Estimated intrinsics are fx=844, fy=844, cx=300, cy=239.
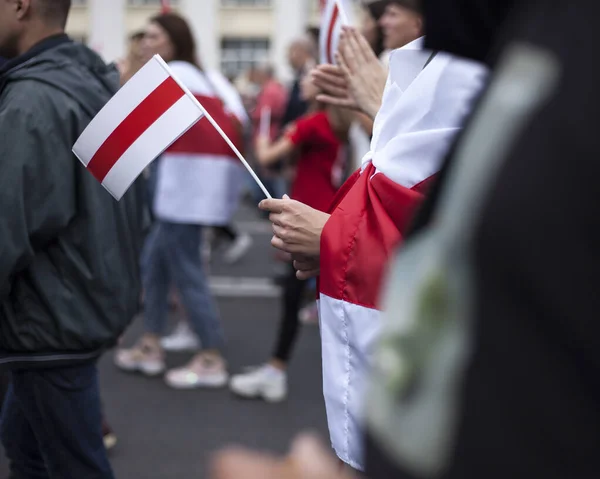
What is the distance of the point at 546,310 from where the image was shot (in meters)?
0.56

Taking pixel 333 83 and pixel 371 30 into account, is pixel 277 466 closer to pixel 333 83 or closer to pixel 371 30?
pixel 333 83

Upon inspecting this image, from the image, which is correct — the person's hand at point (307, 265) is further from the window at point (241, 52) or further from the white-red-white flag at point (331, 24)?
the window at point (241, 52)

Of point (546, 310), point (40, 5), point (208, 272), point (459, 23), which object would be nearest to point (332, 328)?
point (459, 23)

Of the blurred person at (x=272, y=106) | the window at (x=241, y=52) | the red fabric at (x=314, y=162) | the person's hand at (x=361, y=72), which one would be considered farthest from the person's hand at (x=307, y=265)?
the window at (x=241, y=52)

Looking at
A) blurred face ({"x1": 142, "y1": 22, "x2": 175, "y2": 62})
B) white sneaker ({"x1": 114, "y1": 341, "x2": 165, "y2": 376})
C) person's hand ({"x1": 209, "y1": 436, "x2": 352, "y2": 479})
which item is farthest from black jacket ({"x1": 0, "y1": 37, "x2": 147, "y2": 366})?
white sneaker ({"x1": 114, "y1": 341, "x2": 165, "y2": 376})

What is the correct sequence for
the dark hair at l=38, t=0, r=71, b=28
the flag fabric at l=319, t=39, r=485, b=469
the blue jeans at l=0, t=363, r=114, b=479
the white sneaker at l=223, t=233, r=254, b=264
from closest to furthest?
the flag fabric at l=319, t=39, r=485, b=469 < the blue jeans at l=0, t=363, r=114, b=479 < the dark hair at l=38, t=0, r=71, b=28 < the white sneaker at l=223, t=233, r=254, b=264

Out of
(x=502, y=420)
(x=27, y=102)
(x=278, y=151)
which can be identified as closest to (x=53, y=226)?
(x=27, y=102)

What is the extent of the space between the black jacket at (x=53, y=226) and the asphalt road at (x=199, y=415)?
1.37m

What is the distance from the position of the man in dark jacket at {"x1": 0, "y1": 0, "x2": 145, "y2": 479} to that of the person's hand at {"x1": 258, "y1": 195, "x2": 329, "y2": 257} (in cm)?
76

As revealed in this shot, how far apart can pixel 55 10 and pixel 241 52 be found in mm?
31926

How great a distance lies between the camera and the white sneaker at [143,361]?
485 cm

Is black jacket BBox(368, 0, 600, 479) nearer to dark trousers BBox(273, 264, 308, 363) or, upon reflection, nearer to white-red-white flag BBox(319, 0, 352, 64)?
white-red-white flag BBox(319, 0, 352, 64)

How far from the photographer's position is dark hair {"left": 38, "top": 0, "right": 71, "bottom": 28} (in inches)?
92.3

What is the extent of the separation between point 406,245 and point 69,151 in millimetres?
1692
